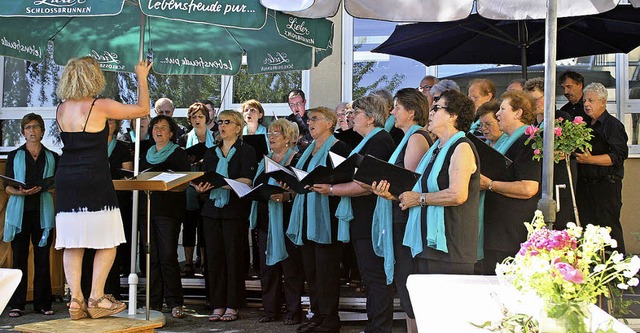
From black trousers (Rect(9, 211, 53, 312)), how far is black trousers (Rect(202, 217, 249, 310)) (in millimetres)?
1696

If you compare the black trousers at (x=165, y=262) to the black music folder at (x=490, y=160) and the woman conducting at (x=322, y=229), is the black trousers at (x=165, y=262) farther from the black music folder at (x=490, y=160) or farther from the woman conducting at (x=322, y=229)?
the black music folder at (x=490, y=160)

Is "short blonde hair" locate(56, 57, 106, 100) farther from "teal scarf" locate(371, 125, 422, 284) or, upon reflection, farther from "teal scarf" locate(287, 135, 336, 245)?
"teal scarf" locate(371, 125, 422, 284)

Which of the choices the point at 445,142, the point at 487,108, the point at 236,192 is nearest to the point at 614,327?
the point at 445,142

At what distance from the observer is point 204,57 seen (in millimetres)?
9461

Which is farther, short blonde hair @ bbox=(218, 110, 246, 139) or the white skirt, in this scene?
short blonde hair @ bbox=(218, 110, 246, 139)

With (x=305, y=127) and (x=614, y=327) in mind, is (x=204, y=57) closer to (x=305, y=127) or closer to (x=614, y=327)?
(x=305, y=127)

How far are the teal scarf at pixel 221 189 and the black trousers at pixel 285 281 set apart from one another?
500 millimetres

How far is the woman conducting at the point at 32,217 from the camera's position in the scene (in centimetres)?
881

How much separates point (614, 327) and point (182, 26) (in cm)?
714

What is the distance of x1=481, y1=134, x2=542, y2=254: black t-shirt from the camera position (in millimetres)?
6020

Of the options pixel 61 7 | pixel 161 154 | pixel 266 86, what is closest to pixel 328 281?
pixel 161 154

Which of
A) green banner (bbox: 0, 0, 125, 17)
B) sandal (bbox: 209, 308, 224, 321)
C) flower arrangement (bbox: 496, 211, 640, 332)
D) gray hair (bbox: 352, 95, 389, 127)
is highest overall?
green banner (bbox: 0, 0, 125, 17)

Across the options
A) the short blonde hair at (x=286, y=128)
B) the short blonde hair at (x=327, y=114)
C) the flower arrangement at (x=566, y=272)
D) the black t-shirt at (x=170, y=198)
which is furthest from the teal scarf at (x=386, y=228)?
the flower arrangement at (x=566, y=272)

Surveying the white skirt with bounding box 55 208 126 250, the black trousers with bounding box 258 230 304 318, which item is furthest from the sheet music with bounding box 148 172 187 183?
the black trousers with bounding box 258 230 304 318
